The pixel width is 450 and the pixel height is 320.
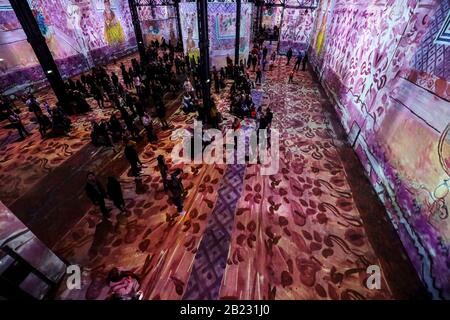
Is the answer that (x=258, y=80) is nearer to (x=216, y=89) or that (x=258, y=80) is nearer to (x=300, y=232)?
(x=216, y=89)

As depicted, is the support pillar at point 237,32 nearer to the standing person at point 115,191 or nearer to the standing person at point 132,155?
the standing person at point 132,155

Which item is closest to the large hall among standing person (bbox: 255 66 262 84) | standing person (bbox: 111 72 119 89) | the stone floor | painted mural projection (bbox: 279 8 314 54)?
the stone floor

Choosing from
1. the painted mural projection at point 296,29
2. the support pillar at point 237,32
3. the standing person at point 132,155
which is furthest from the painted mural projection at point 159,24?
the standing person at point 132,155

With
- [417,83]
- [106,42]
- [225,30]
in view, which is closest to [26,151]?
[417,83]

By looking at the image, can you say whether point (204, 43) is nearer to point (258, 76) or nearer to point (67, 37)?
point (258, 76)

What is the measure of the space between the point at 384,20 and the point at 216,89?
8973 mm

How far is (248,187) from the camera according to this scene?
700cm

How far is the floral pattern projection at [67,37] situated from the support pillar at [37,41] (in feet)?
15.4

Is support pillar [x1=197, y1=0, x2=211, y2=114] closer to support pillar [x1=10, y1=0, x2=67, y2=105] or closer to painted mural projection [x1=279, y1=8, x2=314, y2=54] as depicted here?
support pillar [x1=10, y1=0, x2=67, y2=105]

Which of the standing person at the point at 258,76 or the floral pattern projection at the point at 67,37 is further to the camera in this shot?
the standing person at the point at 258,76

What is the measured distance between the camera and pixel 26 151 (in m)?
8.44

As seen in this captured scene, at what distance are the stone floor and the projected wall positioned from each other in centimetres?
1189

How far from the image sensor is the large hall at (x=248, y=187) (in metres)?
4.55

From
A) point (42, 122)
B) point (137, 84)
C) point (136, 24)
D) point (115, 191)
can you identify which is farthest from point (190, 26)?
point (115, 191)
